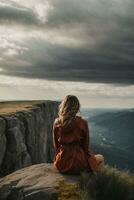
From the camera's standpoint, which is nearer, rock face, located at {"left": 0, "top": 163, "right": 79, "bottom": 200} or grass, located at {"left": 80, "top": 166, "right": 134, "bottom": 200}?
grass, located at {"left": 80, "top": 166, "right": 134, "bottom": 200}

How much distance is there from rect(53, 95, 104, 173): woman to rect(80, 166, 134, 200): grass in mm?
1224

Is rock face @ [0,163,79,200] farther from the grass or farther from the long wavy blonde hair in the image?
the long wavy blonde hair

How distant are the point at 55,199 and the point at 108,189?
179 centimetres

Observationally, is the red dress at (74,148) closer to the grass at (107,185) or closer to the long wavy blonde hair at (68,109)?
the long wavy blonde hair at (68,109)

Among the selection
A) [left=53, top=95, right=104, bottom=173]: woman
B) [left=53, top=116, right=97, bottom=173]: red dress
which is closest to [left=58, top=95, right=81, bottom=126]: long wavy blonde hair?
[left=53, top=95, right=104, bottom=173]: woman

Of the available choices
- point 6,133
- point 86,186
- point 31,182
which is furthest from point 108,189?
point 6,133

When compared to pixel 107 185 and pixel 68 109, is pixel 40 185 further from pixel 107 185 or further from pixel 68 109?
pixel 68 109

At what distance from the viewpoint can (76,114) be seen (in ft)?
60.8

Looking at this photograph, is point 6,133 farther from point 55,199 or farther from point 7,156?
point 55,199

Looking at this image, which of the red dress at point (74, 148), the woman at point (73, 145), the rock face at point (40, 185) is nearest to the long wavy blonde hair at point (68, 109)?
the woman at point (73, 145)

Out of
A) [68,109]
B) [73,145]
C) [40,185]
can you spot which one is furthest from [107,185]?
[73,145]

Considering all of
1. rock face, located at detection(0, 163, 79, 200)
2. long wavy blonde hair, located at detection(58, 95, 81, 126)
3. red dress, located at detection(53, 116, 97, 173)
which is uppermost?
long wavy blonde hair, located at detection(58, 95, 81, 126)

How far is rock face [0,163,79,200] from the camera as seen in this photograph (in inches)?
640

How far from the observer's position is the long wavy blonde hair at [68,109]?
58.1ft
